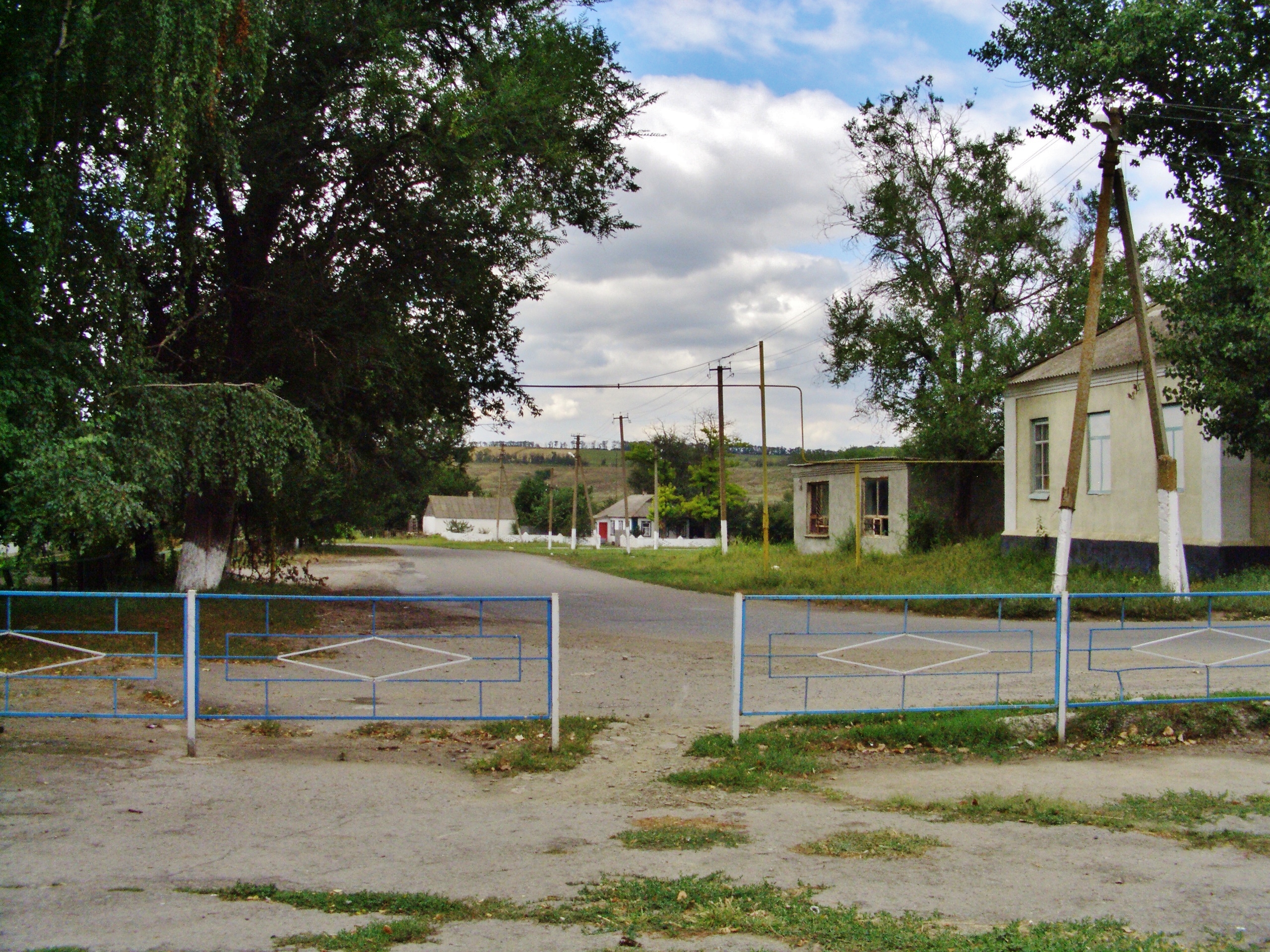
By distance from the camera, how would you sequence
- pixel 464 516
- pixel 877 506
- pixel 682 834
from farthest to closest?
pixel 464 516
pixel 877 506
pixel 682 834

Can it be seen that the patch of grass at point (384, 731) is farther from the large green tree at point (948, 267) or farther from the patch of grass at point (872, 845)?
the large green tree at point (948, 267)

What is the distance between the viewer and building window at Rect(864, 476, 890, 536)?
30641 mm

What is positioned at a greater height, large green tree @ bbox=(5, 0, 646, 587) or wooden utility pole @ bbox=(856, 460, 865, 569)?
large green tree @ bbox=(5, 0, 646, 587)

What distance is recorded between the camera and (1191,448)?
2047 centimetres

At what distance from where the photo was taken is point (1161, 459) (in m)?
18.4

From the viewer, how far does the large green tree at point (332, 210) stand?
1173 cm

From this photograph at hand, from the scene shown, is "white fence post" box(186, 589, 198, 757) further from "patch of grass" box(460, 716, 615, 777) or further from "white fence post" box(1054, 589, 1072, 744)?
"white fence post" box(1054, 589, 1072, 744)

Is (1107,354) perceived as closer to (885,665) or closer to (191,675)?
(885,665)

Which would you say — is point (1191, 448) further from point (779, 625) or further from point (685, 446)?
point (685, 446)

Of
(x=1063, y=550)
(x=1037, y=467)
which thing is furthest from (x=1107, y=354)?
(x=1063, y=550)

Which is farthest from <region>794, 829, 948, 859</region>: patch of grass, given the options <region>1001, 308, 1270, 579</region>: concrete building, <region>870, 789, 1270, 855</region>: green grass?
<region>1001, 308, 1270, 579</region>: concrete building

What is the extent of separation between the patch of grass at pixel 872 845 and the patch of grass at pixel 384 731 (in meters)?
3.92

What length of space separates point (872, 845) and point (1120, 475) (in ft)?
64.7

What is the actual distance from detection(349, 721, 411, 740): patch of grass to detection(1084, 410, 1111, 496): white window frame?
63.3ft
